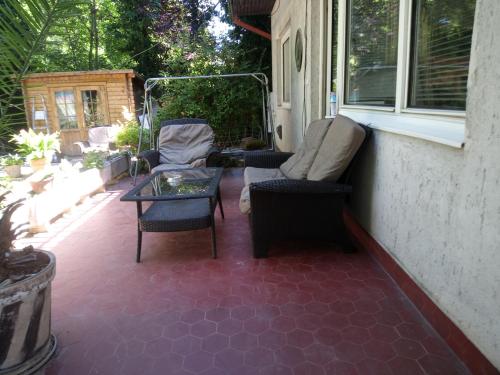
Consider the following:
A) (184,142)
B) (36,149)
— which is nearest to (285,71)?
(184,142)

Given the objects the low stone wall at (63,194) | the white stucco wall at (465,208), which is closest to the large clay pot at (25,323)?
the white stucco wall at (465,208)

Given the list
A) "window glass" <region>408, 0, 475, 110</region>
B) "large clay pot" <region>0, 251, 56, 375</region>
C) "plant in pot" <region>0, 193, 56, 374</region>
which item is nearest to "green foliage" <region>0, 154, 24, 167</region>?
"plant in pot" <region>0, 193, 56, 374</region>

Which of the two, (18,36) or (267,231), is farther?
(267,231)

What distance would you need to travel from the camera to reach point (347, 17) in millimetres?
3395

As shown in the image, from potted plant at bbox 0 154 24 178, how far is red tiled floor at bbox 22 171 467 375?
385 centimetres

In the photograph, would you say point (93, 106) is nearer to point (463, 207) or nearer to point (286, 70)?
point (286, 70)

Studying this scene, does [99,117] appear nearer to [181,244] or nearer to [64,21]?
[181,244]

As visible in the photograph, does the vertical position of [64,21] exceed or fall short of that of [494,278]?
it exceeds it

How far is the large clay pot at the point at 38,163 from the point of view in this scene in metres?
4.88

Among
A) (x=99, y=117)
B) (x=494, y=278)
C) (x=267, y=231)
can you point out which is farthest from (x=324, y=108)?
(x=99, y=117)

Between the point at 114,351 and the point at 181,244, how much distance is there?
Answer: 139 centimetres

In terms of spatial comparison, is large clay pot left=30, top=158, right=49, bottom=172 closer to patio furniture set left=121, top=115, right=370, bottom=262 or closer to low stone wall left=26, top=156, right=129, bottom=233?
low stone wall left=26, top=156, right=129, bottom=233

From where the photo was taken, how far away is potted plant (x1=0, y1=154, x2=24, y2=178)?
612 centimetres

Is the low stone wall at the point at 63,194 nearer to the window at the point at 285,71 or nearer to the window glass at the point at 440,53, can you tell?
the window at the point at 285,71
